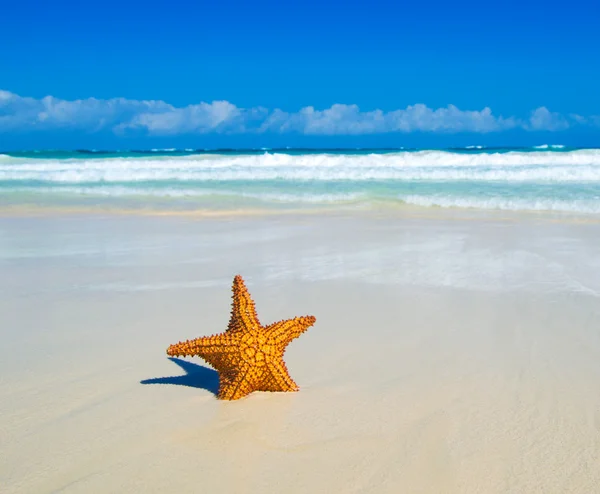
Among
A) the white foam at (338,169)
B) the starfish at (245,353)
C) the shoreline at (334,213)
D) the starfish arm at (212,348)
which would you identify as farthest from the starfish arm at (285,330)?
the white foam at (338,169)

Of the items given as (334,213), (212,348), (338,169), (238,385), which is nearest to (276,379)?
(238,385)

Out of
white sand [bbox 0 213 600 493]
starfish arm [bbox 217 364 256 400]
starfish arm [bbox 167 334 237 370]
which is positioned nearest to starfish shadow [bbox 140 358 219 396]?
white sand [bbox 0 213 600 493]

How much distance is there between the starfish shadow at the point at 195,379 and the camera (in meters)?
3.33

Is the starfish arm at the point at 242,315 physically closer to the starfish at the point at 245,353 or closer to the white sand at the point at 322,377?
the starfish at the point at 245,353

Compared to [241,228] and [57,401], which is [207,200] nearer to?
[241,228]

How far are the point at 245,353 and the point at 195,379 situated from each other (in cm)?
52

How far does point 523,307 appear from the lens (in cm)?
477

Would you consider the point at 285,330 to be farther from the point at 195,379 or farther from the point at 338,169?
the point at 338,169

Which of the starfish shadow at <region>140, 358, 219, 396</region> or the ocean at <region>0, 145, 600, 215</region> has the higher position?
the ocean at <region>0, 145, 600, 215</region>

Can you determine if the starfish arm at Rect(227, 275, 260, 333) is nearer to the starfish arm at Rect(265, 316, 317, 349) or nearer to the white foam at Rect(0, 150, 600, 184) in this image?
the starfish arm at Rect(265, 316, 317, 349)

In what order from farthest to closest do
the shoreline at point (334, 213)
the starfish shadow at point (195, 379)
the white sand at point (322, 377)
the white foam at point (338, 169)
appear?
the white foam at point (338, 169)
the shoreline at point (334, 213)
the starfish shadow at point (195, 379)
the white sand at point (322, 377)

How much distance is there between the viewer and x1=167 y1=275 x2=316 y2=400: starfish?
9.99 feet

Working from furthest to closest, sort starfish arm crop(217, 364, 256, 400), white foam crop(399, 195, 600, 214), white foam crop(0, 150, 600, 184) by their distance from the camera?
white foam crop(0, 150, 600, 184) → white foam crop(399, 195, 600, 214) → starfish arm crop(217, 364, 256, 400)

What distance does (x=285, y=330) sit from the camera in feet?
10.4
